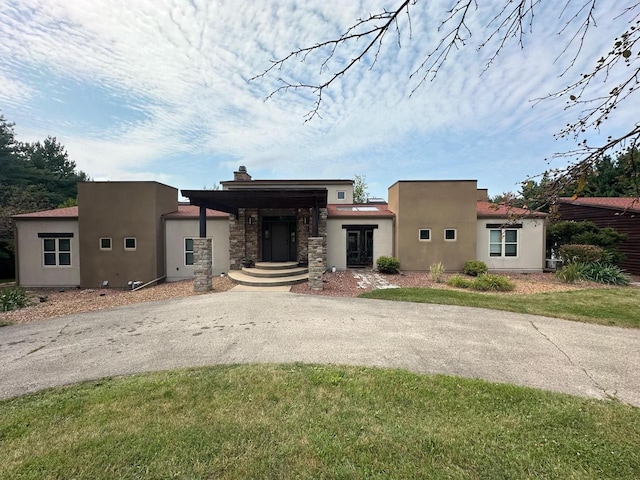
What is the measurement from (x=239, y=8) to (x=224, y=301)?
7.00 meters

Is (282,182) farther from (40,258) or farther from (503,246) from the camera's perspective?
(503,246)

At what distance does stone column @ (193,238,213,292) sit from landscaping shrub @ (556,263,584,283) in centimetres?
1435

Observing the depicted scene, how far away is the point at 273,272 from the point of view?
11.9 m

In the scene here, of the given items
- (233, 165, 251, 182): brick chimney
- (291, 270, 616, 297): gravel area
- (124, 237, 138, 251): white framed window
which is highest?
(233, 165, 251, 182): brick chimney

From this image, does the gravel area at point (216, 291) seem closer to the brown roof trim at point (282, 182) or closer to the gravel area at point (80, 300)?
the gravel area at point (80, 300)

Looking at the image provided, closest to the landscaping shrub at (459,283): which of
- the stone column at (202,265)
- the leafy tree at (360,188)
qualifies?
the stone column at (202,265)

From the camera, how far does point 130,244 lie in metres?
12.9

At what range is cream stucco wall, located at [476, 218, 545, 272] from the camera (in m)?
13.7

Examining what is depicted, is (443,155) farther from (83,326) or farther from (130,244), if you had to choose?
(130,244)

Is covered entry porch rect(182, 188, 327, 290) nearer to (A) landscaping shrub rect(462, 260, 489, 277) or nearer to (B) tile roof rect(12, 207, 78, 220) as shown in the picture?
(A) landscaping shrub rect(462, 260, 489, 277)

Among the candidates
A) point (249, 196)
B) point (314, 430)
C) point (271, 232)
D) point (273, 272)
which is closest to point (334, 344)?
point (314, 430)

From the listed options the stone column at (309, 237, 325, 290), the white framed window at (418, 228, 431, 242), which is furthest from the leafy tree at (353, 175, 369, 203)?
the stone column at (309, 237, 325, 290)

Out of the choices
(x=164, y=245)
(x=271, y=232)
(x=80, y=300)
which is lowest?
(x=80, y=300)

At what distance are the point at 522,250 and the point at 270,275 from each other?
12.8 meters
